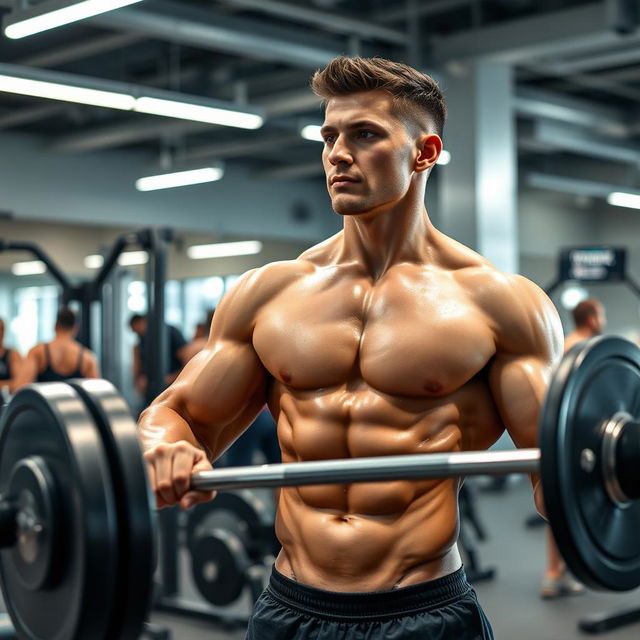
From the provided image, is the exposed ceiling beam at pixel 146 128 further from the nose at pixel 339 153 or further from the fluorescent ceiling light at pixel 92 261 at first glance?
the nose at pixel 339 153

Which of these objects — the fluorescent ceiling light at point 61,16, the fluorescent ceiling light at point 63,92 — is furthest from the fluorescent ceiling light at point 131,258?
the fluorescent ceiling light at point 61,16

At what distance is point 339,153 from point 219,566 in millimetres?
3240

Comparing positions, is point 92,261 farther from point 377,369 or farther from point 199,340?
point 377,369

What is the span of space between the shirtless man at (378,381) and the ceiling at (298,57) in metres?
4.52

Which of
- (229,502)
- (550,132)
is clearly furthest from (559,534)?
(550,132)

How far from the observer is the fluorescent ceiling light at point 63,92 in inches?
233

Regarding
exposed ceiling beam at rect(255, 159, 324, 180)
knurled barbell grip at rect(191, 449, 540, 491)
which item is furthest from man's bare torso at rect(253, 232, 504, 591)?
exposed ceiling beam at rect(255, 159, 324, 180)

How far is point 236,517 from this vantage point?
477cm

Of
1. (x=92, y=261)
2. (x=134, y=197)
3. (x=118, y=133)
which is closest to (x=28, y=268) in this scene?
(x=92, y=261)

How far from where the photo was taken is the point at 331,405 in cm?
185

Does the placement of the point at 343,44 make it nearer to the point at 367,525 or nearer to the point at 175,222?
the point at 175,222

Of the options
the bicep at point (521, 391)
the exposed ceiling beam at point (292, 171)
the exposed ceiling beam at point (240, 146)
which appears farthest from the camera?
the exposed ceiling beam at point (292, 171)

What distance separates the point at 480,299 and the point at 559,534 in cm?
60

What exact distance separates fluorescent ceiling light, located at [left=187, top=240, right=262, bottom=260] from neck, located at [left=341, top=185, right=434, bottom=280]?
1232cm
